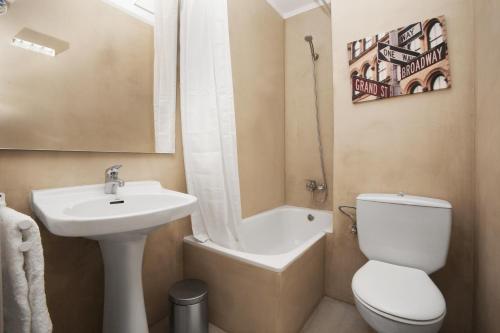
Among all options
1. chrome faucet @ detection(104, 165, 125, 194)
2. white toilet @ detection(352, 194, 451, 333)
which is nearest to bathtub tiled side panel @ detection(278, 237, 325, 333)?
white toilet @ detection(352, 194, 451, 333)

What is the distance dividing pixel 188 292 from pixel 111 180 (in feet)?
2.33

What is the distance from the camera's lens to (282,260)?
1.29m

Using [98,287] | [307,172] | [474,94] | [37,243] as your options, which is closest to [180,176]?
[98,287]

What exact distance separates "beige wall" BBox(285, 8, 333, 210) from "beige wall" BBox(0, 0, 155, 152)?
4.59 feet

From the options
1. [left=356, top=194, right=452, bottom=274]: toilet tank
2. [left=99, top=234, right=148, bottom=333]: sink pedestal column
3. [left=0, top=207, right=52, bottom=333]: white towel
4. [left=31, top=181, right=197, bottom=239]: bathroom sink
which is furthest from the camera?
[left=356, top=194, right=452, bottom=274]: toilet tank

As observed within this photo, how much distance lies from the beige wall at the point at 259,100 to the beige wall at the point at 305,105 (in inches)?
3.0

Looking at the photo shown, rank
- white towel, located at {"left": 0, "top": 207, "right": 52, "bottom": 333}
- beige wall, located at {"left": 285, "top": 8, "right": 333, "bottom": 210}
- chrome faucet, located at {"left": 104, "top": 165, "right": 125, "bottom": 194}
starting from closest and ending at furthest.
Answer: white towel, located at {"left": 0, "top": 207, "right": 52, "bottom": 333}, chrome faucet, located at {"left": 104, "top": 165, "right": 125, "bottom": 194}, beige wall, located at {"left": 285, "top": 8, "right": 333, "bottom": 210}

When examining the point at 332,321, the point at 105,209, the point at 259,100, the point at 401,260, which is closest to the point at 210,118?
the point at 105,209

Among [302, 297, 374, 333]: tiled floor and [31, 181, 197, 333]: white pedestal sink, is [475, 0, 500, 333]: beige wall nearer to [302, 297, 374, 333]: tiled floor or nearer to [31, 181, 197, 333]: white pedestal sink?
[302, 297, 374, 333]: tiled floor

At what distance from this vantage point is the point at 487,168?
43.6 inches

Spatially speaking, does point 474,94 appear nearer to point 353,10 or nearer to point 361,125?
point 361,125

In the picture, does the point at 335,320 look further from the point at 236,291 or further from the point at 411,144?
the point at 411,144

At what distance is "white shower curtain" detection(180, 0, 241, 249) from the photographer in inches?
54.0

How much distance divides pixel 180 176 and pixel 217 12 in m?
0.99
